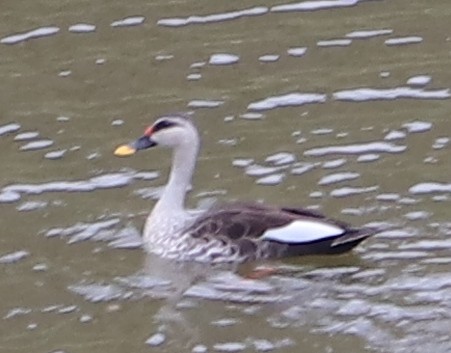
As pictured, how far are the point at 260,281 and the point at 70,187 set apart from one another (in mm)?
1977

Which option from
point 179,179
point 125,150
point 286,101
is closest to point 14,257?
point 125,150

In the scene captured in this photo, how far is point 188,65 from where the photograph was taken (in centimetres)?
1752

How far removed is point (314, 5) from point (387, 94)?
2.31 meters

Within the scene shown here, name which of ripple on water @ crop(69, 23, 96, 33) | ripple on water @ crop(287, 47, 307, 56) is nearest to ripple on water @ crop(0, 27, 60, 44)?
ripple on water @ crop(69, 23, 96, 33)

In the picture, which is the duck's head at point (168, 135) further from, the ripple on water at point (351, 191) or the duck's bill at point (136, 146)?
the ripple on water at point (351, 191)

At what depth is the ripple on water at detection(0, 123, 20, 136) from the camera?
16.3m

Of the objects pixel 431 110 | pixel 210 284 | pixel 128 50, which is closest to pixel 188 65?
pixel 128 50

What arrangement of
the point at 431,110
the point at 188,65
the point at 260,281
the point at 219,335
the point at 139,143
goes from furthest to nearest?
the point at 188,65, the point at 431,110, the point at 139,143, the point at 260,281, the point at 219,335

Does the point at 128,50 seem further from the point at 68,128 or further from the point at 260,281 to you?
the point at 260,281

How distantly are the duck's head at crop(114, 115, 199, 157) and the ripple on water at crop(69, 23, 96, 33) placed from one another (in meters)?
3.70

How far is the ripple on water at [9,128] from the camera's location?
16312mm

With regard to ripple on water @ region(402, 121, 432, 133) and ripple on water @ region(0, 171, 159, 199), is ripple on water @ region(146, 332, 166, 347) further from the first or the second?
ripple on water @ region(402, 121, 432, 133)

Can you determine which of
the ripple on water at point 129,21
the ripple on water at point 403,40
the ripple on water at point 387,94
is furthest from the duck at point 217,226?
the ripple on water at point 129,21

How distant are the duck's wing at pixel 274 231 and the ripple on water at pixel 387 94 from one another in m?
2.42
